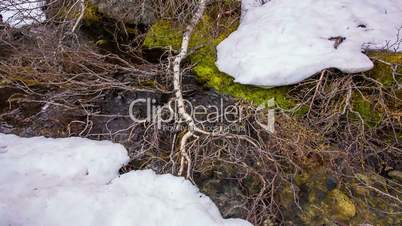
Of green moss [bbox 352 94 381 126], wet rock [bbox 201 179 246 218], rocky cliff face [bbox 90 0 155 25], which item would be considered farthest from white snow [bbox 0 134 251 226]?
rocky cliff face [bbox 90 0 155 25]

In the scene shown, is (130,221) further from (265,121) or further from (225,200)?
(265,121)

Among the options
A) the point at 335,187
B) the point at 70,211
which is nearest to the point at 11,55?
the point at 70,211

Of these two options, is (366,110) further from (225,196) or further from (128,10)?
(128,10)

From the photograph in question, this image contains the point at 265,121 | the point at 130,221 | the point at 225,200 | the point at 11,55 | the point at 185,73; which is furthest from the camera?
the point at 11,55

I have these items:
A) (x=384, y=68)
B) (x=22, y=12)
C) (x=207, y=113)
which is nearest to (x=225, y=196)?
(x=207, y=113)

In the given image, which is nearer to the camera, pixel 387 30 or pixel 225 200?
pixel 225 200

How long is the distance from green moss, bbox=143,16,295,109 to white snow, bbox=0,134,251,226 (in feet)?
4.20

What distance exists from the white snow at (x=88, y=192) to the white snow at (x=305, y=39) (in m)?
1.44

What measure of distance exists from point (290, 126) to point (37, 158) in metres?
2.40

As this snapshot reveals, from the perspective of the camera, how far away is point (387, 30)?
12.5ft

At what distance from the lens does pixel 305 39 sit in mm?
3779

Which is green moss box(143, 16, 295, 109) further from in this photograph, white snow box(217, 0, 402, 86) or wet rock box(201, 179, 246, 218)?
wet rock box(201, 179, 246, 218)

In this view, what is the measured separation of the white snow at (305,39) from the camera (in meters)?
3.54

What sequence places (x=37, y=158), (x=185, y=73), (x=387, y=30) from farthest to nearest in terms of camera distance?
(x=185, y=73), (x=387, y=30), (x=37, y=158)
